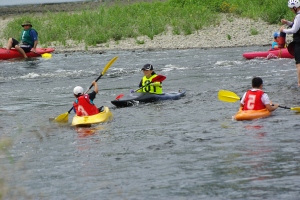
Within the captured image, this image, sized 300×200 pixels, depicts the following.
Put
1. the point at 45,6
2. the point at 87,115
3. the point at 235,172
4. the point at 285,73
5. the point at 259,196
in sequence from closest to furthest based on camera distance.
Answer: the point at 259,196, the point at 235,172, the point at 87,115, the point at 285,73, the point at 45,6

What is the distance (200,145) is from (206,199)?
261 centimetres

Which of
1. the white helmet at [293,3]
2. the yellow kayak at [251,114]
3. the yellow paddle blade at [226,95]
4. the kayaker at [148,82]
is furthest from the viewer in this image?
the kayaker at [148,82]

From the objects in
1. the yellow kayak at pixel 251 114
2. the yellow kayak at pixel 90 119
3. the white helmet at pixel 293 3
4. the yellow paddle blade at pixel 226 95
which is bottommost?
the yellow kayak at pixel 90 119

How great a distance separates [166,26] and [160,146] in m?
18.5

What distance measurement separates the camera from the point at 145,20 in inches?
1149

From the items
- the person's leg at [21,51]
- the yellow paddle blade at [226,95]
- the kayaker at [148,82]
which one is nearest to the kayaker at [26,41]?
the person's leg at [21,51]

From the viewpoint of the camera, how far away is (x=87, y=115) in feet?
41.7

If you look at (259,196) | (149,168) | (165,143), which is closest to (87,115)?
(165,143)

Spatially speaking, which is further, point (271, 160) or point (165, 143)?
point (165, 143)

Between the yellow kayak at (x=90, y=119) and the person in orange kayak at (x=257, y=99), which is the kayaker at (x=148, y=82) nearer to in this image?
the yellow kayak at (x=90, y=119)

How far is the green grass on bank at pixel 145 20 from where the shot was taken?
28.1m

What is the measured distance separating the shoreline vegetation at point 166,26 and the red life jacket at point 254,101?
13.1m

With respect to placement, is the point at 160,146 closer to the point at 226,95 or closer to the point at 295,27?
the point at 226,95

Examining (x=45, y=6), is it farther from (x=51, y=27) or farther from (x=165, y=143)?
(x=165, y=143)
